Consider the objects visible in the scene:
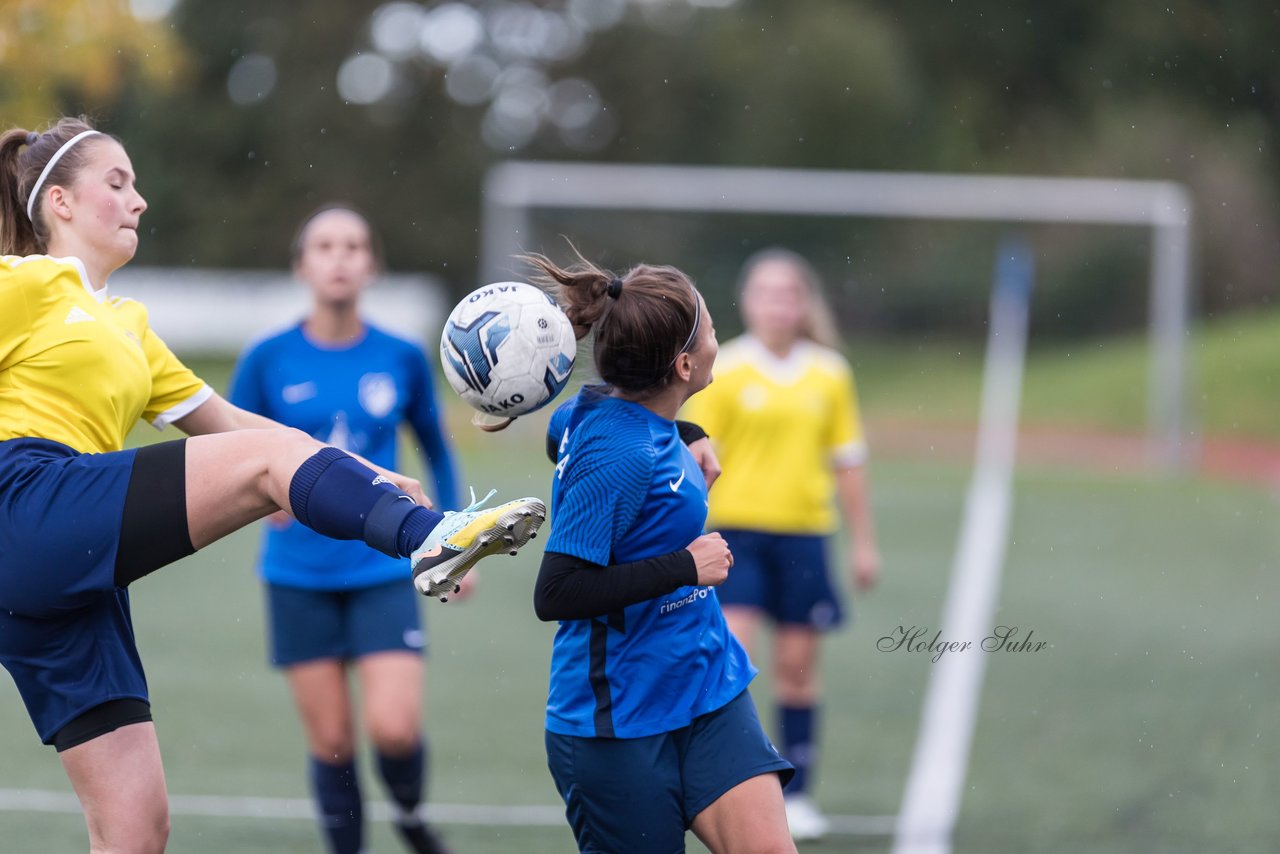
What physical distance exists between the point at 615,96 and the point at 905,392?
18263mm

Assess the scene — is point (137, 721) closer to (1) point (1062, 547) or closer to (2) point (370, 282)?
(2) point (370, 282)

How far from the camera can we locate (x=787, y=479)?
6820 mm

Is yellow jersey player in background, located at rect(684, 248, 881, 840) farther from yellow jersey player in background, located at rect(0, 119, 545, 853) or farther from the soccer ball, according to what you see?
yellow jersey player in background, located at rect(0, 119, 545, 853)

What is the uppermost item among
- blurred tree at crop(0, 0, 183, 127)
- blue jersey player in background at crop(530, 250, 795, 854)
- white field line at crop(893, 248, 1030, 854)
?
blurred tree at crop(0, 0, 183, 127)

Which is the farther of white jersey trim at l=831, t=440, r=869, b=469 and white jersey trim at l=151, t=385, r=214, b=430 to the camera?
white jersey trim at l=831, t=440, r=869, b=469

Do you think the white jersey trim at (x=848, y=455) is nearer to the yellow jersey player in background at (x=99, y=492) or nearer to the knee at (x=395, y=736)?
the knee at (x=395, y=736)

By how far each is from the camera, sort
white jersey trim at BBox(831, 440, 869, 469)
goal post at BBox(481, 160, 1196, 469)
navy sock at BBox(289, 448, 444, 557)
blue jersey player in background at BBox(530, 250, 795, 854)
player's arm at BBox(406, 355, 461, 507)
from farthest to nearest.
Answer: goal post at BBox(481, 160, 1196, 469)
white jersey trim at BBox(831, 440, 869, 469)
player's arm at BBox(406, 355, 461, 507)
blue jersey player in background at BBox(530, 250, 795, 854)
navy sock at BBox(289, 448, 444, 557)

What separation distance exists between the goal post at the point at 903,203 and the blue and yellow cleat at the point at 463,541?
63.2 feet

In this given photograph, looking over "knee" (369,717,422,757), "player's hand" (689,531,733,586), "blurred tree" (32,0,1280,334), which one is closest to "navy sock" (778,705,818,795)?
"knee" (369,717,422,757)

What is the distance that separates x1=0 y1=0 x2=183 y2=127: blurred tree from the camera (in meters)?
16.3

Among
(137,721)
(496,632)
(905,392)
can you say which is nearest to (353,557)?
(137,721)

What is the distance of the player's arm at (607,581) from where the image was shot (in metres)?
3.64

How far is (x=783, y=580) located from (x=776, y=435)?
2.13ft

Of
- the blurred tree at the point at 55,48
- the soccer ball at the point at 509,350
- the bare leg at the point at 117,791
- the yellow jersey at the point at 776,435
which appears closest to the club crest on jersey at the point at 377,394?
the yellow jersey at the point at 776,435
